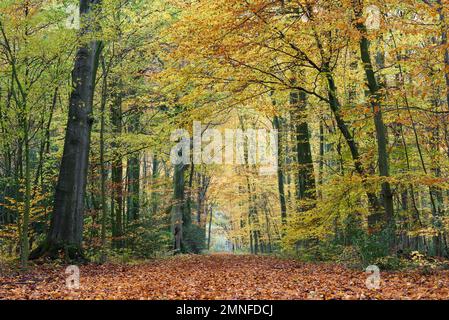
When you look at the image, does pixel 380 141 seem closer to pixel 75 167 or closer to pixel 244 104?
pixel 244 104

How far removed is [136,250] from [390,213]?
34.6 ft

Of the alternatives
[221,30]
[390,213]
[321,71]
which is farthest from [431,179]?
[221,30]

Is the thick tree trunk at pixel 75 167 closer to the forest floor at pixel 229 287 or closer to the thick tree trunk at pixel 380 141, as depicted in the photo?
the forest floor at pixel 229 287

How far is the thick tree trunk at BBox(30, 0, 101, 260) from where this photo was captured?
11797mm

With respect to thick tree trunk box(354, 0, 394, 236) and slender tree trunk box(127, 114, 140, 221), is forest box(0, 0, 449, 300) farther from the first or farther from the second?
slender tree trunk box(127, 114, 140, 221)

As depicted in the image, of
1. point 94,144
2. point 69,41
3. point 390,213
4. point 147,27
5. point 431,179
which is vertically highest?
point 147,27

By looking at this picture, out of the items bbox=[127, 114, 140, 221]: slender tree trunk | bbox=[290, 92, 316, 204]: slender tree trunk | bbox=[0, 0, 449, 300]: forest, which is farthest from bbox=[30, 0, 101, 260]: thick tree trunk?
bbox=[290, 92, 316, 204]: slender tree trunk

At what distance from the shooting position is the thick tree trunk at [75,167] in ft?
38.7

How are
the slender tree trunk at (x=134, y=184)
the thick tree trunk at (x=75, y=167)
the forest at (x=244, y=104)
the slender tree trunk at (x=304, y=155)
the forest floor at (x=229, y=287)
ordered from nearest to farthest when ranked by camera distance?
the forest floor at (x=229, y=287)
the forest at (x=244, y=104)
the thick tree trunk at (x=75, y=167)
the slender tree trunk at (x=304, y=155)
the slender tree trunk at (x=134, y=184)

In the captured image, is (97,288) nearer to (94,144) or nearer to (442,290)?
(442,290)

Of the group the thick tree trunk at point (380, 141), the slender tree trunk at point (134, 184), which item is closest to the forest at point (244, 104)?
the thick tree trunk at point (380, 141)

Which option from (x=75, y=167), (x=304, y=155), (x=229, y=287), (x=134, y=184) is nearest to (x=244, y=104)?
(x=304, y=155)
